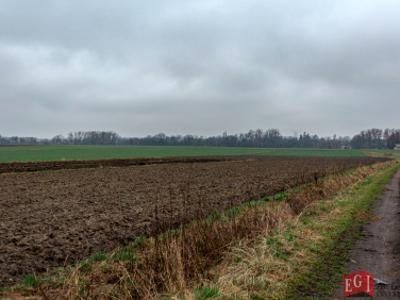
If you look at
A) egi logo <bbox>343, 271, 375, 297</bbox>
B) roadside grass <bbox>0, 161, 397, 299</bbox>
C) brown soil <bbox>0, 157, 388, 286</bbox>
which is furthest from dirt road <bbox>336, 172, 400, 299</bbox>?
brown soil <bbox>0, 157, 388, 286</bbox>

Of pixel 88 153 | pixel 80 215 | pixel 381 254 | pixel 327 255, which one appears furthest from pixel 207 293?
pixel 88 153

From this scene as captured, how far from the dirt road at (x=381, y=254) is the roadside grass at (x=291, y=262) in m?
0.30

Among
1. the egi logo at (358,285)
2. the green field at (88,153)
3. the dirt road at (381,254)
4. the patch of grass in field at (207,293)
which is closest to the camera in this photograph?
the patch of grass in field at (207,293)

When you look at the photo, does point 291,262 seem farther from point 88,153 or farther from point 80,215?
point 88,153

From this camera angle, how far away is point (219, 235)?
1005 centimetres

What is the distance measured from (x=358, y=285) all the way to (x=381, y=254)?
2.87 m

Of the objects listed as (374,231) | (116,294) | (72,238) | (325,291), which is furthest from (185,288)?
(374,231)

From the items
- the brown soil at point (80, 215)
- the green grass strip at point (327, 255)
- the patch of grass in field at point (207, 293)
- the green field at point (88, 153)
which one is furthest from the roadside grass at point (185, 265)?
the green field at point (88, 153)

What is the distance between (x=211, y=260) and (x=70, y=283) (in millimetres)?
3178

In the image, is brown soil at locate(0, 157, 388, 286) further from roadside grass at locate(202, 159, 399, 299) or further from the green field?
the green field

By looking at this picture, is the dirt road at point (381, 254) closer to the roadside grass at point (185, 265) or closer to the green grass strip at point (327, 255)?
the green grass strip at point (327, 255)

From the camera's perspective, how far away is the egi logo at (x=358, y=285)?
22.4 feet

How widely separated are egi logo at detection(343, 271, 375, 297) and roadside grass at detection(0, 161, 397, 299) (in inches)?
47.2

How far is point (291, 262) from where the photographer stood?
28.3ft
